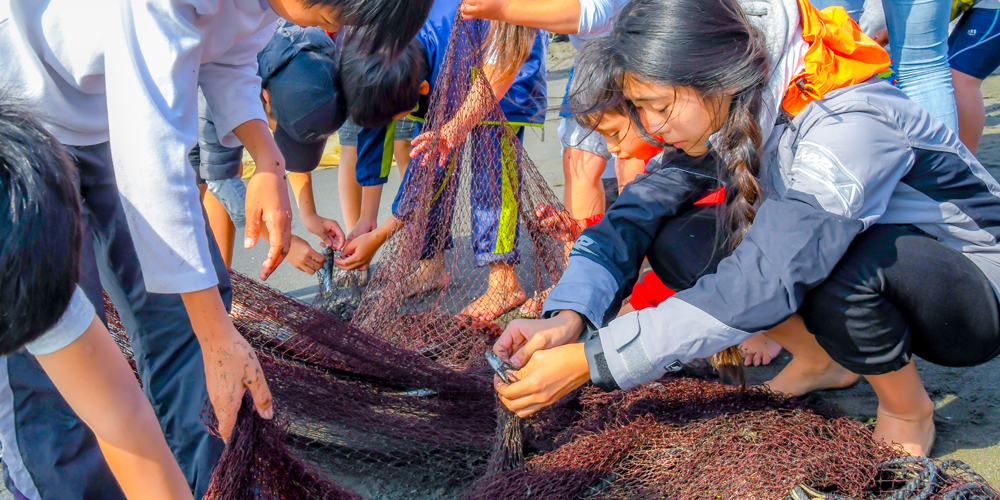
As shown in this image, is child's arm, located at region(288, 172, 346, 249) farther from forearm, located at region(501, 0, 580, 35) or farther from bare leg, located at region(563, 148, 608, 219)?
forearm, located at region(501, 0, 580, 35)

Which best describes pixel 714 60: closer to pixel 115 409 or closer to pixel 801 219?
pixel 801 219

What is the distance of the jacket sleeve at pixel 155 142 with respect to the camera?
1.28m

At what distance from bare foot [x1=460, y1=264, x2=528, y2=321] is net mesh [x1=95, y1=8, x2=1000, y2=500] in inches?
0.5

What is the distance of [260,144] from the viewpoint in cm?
177

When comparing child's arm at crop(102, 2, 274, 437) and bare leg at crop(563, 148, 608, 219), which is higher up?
child's arm at crop(102, 2, 274, 437)

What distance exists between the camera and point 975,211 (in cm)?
169

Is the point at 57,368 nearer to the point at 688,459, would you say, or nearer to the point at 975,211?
the point at 688,459

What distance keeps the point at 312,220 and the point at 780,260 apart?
2.15 metres

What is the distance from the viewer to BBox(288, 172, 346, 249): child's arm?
3018mm

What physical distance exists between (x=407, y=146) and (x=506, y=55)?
1069mm

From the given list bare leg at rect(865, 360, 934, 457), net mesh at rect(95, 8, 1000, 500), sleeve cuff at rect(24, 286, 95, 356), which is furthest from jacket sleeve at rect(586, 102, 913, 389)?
sleeve cuff at rect(24, 286, 95, 356)

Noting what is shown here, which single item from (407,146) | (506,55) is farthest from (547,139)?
(506,55)

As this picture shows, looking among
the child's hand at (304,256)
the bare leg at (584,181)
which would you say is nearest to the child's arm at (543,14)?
the bare leg at (584,181)

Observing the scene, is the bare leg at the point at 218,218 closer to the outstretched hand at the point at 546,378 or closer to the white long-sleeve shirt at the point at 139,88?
the white long-sleeve shirt at the point at 139,88
